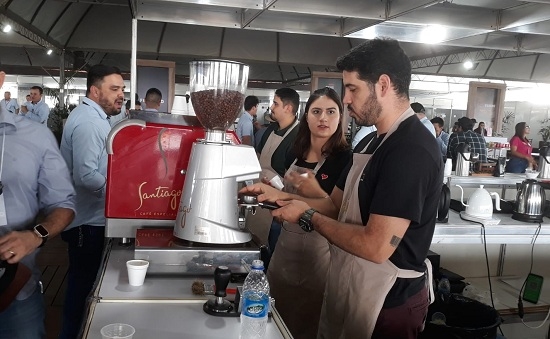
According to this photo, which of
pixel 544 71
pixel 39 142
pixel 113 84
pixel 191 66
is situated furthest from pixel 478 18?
pixel 544 71

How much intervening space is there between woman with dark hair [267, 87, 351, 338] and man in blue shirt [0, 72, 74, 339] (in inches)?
42.7

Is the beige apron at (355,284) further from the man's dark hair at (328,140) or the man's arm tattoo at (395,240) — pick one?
the man's dark hair at (328,140)

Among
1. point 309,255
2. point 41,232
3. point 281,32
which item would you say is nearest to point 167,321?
point 41,232

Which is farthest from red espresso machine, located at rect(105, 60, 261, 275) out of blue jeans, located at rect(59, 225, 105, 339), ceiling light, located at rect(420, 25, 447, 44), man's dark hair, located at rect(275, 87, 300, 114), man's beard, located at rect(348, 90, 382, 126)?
ceiling light, located at rect(420, 25, 447, 44)

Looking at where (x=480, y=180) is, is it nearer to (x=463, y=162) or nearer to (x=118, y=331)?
(x=463, y=162)

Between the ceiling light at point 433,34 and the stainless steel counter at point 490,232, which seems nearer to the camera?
the stainless steel counter at point 490,232

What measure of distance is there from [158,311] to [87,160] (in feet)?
4.65

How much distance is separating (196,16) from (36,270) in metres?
4.17

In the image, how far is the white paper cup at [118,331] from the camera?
1077 millimetres

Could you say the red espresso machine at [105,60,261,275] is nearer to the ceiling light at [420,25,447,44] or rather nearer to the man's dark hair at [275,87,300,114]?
the man's dark hair at [275,87,300,114]

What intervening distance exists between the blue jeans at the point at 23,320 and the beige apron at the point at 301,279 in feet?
3.76

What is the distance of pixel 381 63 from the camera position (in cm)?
155

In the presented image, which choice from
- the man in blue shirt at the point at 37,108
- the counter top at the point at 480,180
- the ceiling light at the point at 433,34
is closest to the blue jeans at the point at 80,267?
the counter top at the point at 480,180

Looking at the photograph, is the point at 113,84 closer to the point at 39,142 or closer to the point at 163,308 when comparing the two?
the point at 39,142
